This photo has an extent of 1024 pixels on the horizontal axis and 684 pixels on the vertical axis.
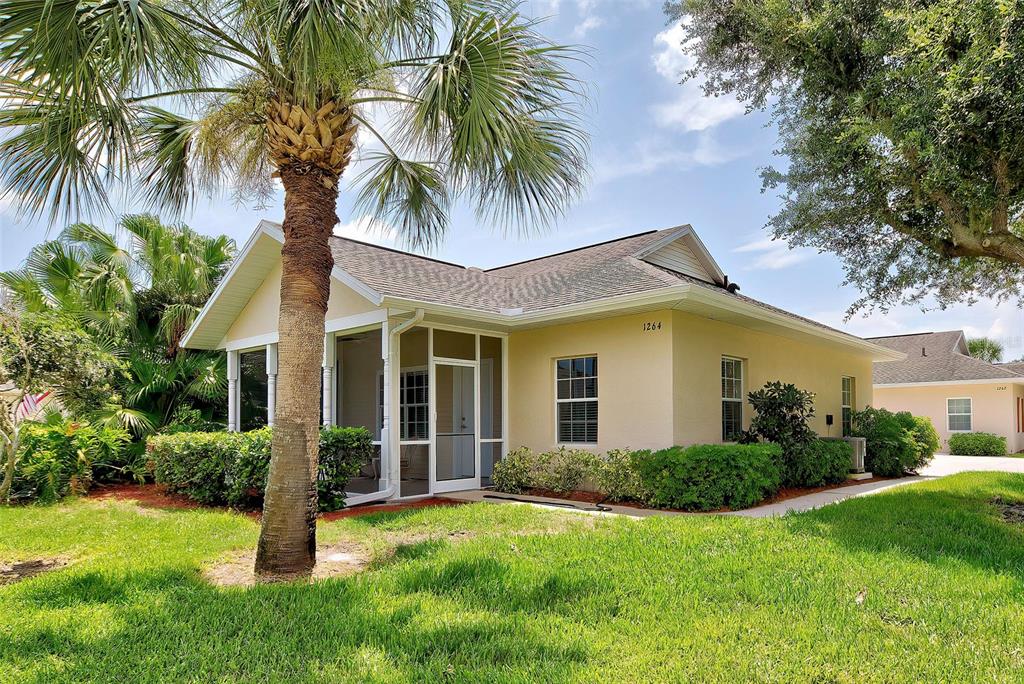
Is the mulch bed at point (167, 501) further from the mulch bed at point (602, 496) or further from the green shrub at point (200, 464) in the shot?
the mulch bed at point (602, 496)

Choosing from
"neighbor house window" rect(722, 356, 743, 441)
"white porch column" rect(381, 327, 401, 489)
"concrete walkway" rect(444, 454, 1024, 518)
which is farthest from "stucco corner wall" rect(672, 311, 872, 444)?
"white porch column" rect(381, 327, 401, 489)

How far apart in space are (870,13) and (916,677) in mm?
8222

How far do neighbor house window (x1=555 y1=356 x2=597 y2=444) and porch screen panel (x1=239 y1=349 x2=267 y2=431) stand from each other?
7573 mm

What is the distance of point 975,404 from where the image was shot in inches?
973

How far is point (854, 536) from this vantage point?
23.2 feet

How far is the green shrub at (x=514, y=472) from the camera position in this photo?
11586 mm

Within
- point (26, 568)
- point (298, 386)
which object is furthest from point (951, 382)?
point (26, 568)

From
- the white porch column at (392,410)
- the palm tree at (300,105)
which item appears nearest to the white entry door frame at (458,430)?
the white porch column at (392,410)

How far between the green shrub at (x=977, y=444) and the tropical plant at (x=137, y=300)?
82.6 ft

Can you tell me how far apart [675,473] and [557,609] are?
508 centimetres

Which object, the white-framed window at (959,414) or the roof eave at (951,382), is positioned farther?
the white-framed window at (959,414)

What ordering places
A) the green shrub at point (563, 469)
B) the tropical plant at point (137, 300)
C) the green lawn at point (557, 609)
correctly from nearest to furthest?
the green lawn at point (557, 609) → the green shrub at point (563, 469) → the tropical plant at point (137, 300)

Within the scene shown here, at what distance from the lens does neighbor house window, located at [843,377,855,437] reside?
16.8 metres

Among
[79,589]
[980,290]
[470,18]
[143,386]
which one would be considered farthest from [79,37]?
[980,290]
